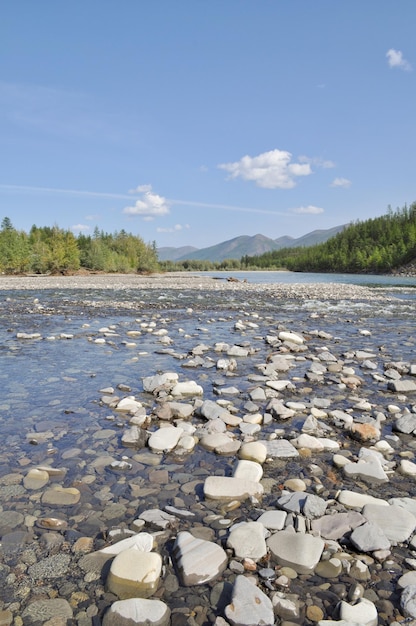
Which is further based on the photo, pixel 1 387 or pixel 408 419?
pixel 1 387

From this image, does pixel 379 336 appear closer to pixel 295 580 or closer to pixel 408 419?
pixel 408 419

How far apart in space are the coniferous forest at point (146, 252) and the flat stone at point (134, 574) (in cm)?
7620

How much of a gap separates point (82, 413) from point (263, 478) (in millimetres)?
2748

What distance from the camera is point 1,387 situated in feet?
21.4

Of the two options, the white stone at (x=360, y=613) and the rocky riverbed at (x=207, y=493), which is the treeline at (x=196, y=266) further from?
the white stone at (x=360, y=613)

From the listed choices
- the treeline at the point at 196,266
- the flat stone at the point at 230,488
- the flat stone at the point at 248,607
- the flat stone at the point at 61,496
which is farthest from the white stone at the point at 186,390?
the treeline at the point at 196,266

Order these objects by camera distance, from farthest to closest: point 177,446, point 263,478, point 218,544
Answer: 1. point 177,446
2. point 263,478
3. point 218,544

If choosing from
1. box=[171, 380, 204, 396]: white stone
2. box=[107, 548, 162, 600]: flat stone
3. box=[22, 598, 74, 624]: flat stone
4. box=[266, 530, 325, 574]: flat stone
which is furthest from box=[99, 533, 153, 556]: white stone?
box=[171, 380, 204, 396]: white stone

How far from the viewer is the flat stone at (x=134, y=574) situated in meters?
2.47

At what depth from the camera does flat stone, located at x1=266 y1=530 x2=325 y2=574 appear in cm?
272

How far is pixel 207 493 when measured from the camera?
3.57 meters

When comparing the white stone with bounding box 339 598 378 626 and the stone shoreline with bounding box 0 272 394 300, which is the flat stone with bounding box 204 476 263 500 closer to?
the white stone with bounding box 339 598 378 626

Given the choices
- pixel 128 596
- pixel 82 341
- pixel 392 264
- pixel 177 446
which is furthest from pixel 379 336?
pixel 392 264

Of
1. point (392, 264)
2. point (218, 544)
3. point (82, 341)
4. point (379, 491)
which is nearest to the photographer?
point (218, 544)
